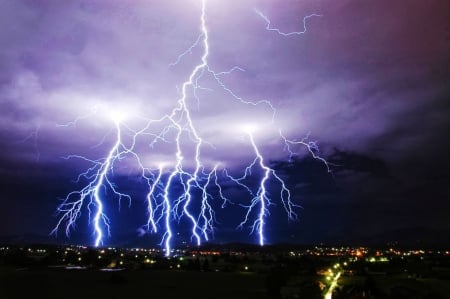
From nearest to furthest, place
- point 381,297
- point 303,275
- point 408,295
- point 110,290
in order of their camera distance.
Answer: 1. point 381,297
2. point 408,295
3. point 110,290
4. point 303,275

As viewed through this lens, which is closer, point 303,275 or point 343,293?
point 343,293

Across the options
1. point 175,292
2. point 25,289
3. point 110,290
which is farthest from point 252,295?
point 25,289

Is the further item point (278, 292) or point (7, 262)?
point (7, 262)

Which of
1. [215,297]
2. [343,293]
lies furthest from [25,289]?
[343,293]

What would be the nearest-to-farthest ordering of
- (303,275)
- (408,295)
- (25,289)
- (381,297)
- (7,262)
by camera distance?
(381,297), (408,295), (25,289), (303,275), (7,262)

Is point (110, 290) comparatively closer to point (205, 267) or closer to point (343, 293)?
point (343, 293)

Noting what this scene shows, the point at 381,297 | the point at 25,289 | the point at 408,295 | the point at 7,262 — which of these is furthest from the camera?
the point at 7,262

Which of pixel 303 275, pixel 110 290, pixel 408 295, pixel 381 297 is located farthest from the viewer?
pixel 303 275

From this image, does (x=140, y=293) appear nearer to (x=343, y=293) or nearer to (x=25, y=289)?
(x=25, y=289)
